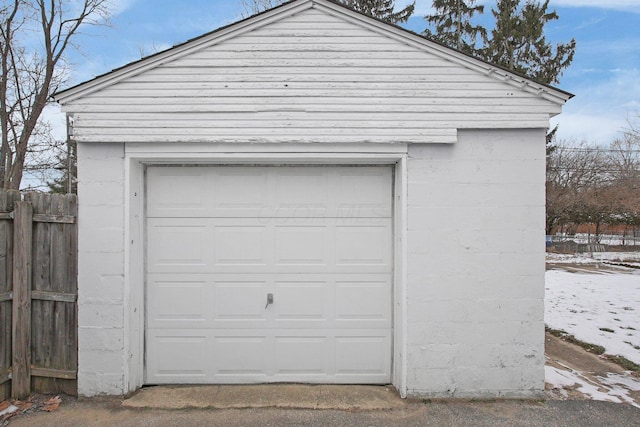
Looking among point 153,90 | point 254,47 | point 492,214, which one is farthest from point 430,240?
point 153,90

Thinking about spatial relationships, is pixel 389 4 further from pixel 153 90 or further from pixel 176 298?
pixel 176 298

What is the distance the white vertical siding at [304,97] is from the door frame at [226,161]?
0.10 m

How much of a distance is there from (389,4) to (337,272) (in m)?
15.1

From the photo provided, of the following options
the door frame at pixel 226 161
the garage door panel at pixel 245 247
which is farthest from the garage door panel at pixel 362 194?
the garage door panel at pixel 245 247

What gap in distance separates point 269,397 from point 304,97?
10.1 feet

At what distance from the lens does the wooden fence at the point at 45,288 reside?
3.91m

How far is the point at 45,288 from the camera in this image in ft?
13.1

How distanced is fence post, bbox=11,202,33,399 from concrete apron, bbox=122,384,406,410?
1095 millimetres

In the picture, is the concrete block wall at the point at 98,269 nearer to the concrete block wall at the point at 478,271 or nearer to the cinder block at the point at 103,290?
the cinder block at the point at 103,290

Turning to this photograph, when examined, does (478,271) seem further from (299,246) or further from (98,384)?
(98,384)

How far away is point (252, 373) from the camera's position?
424 centimetres

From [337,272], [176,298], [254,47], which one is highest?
[254,47]

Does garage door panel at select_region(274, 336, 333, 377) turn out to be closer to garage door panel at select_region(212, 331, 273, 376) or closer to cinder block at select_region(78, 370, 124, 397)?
garage door panel at select_region(212, 331, 273, 376)

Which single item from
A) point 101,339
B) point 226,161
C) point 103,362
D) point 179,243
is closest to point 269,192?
point 226,161
